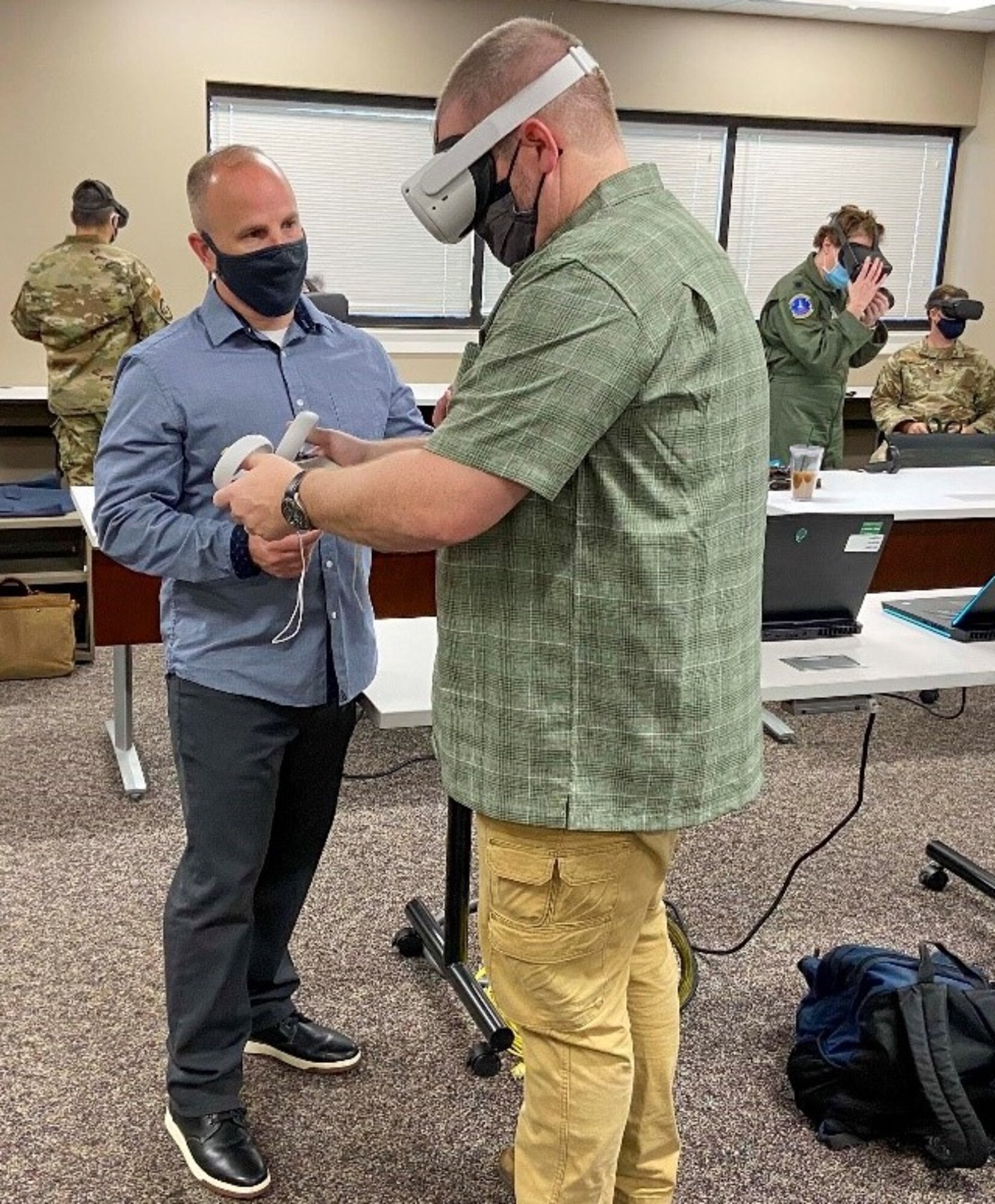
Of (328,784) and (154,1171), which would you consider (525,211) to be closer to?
(328,784)

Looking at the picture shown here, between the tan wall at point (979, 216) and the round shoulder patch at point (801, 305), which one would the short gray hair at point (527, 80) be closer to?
the round shoulder patch at point (801, 305)

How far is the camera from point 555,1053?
1470mm

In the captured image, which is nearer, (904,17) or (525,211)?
(525,211)

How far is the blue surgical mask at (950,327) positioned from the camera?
5.48 m

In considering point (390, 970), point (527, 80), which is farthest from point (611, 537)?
point (390, 970)

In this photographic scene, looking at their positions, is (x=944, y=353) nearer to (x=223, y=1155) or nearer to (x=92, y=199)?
(x=92, y=199)

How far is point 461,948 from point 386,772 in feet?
3.84

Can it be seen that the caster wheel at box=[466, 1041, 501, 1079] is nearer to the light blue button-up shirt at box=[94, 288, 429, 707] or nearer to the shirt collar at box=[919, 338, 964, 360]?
the light blue button-up shirt at box=[94, 288, 429, 707]

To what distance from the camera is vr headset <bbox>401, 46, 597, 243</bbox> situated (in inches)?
50.1

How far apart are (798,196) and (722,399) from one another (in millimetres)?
6189

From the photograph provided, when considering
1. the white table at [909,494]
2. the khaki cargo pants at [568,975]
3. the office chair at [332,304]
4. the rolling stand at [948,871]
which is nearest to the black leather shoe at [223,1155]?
the khaki cargo pants at [568,975]

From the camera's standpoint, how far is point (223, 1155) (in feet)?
6.20

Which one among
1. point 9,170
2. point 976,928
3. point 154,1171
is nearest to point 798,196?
point 9,170

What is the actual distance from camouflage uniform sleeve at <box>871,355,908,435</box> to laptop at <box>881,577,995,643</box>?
3.04 meters
